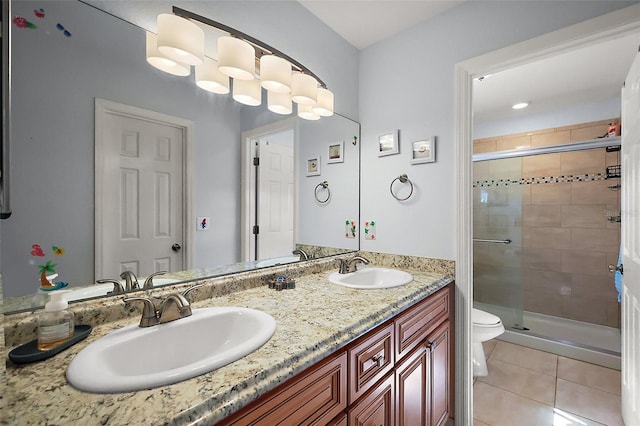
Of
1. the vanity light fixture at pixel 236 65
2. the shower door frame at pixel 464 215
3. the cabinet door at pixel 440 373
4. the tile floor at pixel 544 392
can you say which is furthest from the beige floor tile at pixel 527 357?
the vanity light fixture at pixel 236 65

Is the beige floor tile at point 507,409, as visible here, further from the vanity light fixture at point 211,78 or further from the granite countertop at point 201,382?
the vanity light fixture at point 211,78

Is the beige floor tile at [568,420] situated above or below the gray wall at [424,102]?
below

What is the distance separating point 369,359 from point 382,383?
150mm

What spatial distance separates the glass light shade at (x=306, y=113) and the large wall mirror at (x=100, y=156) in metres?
0.23

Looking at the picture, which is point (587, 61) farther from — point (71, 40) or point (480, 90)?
point (71, 40)

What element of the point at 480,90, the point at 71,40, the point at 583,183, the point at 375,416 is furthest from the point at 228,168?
the point at 583,183

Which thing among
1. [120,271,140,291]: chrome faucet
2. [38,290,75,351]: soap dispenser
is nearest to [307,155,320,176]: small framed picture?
[120,271,140,291]: chrome faucet

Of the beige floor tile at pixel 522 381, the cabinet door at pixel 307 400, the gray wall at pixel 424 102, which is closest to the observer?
the cabinet door at pixel 307 400

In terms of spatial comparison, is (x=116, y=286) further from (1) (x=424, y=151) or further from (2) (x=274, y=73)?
(1) (x=424, y=151)

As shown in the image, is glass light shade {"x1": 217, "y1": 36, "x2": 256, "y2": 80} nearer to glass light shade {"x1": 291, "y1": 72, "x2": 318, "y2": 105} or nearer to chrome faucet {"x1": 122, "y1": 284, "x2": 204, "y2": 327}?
glass light shade {"x1": 291, "y1": 72, "x2": 318, "y2": 105}

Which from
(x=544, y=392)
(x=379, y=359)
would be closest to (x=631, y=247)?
(x=544, y=392)

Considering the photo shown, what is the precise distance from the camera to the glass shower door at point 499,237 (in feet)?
9.78

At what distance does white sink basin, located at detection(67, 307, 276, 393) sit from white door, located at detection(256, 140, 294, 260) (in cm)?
50

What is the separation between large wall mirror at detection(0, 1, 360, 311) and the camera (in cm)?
78
